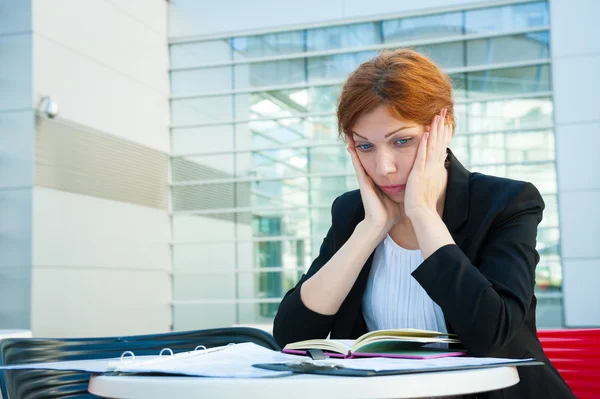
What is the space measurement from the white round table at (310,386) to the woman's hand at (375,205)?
0.80 meters

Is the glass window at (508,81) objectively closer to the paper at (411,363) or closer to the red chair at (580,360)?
the red chair at (580,360)

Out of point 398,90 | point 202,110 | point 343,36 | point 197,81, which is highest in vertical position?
point 343,36

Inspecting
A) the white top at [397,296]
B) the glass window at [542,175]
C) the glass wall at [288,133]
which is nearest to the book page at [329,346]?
the white top at [397,296]

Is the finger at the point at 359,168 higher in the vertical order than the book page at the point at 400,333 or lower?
higher

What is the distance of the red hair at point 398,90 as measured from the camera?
1842mm

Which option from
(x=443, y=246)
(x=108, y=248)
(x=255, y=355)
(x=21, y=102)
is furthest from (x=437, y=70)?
(x=108, y=248)

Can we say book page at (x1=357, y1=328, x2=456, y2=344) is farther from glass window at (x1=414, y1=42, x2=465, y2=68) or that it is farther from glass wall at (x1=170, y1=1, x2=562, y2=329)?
glass window at (x1=414, y1=42, x2=465, y2=68)

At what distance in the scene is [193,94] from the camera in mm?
10086

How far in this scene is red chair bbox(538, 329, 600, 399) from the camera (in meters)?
2.30

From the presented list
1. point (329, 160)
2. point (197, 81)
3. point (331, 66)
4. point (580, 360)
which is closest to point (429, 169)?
point (580, 360)

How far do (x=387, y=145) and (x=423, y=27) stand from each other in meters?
7.60

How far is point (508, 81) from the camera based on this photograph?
8922mm

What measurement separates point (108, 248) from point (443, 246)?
278 inches

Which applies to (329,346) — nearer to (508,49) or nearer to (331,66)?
(508,49)
